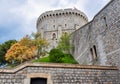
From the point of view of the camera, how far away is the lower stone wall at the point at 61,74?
10549mm

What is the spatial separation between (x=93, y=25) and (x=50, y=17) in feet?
87.2

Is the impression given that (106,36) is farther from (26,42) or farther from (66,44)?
(26,42)

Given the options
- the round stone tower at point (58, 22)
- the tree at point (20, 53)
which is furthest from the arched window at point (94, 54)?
the round stone tower at point (58, 22)

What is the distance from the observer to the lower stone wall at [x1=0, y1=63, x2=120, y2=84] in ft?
34.6

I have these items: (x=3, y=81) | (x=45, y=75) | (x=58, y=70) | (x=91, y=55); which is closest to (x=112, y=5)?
(x=91, y=55)

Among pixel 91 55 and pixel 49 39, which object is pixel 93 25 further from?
pixel 49 39

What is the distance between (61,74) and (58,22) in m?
31.7

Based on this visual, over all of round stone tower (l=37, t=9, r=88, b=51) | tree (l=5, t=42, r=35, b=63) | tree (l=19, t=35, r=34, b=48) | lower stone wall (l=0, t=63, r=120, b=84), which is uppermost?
round stone tower (l=37, t=9, r=88, b=51)

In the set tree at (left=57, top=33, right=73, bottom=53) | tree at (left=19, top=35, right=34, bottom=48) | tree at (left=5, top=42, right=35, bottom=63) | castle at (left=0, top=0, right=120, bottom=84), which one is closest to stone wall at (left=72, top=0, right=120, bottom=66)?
castle at (left=0, top=0, right=120, bottom=84)

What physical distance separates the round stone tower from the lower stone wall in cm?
2868

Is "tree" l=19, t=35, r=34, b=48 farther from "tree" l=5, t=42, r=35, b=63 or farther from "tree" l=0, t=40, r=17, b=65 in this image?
"tree" l=0, t=40, r=17, b=65

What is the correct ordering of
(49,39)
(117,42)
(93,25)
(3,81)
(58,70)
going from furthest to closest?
(49,39) → (93,25) → (117,42) → (58,70) → (3,81)

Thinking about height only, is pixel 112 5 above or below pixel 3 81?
above

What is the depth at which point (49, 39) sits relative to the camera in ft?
132
